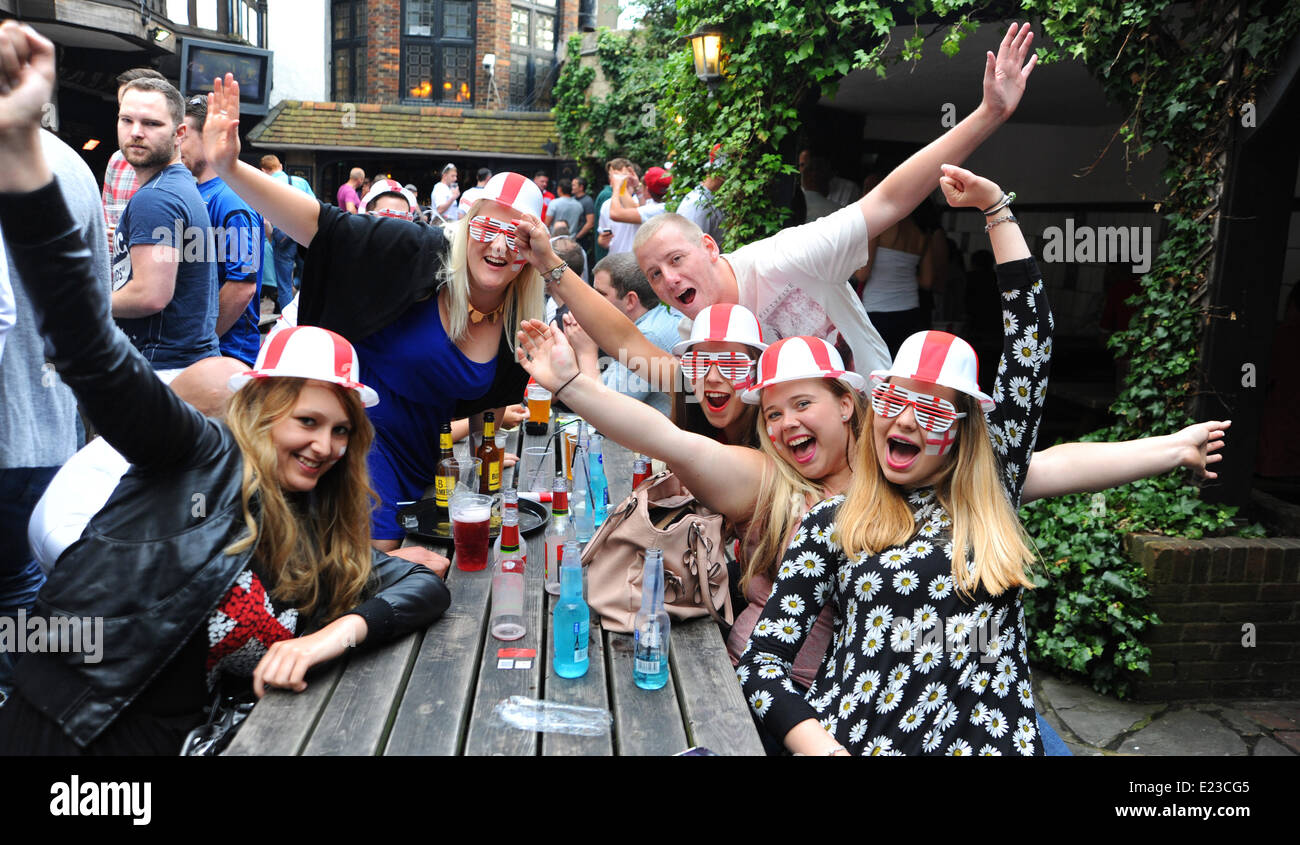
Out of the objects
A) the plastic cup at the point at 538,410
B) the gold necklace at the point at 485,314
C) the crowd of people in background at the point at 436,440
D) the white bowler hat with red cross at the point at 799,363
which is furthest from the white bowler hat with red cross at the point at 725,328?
the plastic cup at the point at 538,410

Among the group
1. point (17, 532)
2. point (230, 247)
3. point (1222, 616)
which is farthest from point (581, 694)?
point (1222, 616)

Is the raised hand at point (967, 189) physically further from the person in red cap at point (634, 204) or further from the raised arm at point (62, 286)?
the person in red cap at point (634, 204)

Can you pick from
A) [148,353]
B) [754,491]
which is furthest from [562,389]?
[148,353]

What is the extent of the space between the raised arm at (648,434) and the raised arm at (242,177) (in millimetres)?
1076

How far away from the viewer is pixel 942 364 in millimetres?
2418

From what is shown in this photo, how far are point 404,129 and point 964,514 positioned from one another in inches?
861

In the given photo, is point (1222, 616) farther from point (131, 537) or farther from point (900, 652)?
point (131, 537)

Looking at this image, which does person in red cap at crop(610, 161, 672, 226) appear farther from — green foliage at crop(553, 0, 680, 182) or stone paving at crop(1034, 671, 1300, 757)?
green foliage at crop(553, 0, 680, 182)

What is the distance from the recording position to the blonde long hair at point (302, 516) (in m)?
2.29

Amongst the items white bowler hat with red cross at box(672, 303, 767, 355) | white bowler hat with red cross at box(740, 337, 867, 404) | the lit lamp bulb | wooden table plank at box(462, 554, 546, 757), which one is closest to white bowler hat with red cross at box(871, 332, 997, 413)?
white bowler hat with red cross at box(740, 337, 867, 404)

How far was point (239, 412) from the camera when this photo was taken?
2.37 meters
